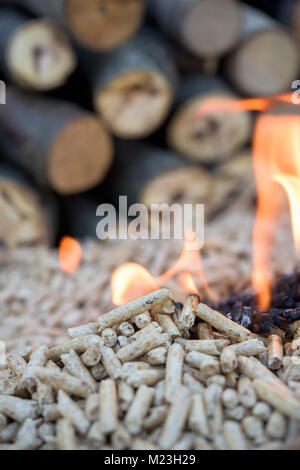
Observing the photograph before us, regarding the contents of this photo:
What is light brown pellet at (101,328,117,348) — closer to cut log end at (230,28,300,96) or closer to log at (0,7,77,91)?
log at (0,7,77,91)

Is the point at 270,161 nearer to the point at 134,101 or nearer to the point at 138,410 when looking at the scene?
the point at 134,101

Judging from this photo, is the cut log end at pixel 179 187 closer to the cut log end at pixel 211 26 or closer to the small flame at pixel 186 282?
the cut log end at pixel 211 26

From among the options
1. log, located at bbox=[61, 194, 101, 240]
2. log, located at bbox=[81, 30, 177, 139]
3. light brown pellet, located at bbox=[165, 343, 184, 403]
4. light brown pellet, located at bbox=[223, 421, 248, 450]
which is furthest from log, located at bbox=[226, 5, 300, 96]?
light brown pellet, located at bbox=[223, 421, 248, 450]

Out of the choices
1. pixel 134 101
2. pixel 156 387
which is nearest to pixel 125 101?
pixel 134 101

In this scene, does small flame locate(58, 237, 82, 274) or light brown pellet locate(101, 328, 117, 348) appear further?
small flame locate(58, 237, 82, 274)

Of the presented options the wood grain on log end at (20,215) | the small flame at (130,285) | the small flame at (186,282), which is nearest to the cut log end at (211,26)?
the wood grain on log end at (20,215)

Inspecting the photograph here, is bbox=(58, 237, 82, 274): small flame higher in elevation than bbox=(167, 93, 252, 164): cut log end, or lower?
lower
